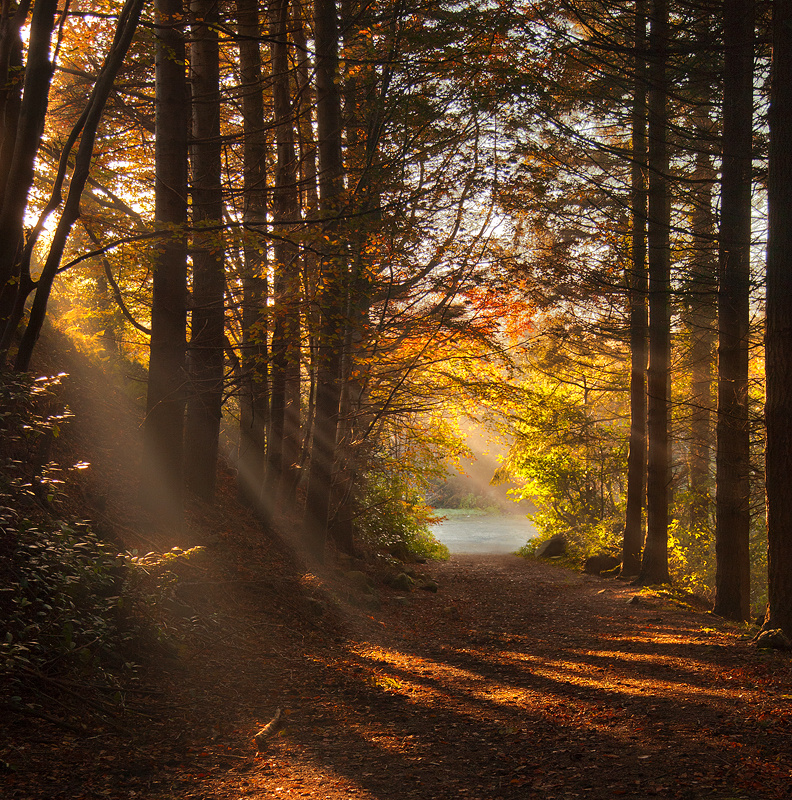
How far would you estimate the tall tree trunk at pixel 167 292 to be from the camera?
6.88 m

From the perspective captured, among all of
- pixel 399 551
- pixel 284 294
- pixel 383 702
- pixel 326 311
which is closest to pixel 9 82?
pixel 284 294

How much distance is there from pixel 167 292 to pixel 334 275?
2172 mm

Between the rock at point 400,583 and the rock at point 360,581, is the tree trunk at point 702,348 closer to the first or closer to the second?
the rock at point 400,583

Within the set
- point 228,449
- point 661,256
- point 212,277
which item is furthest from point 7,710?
point 228,449

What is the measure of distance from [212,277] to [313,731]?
5.95 metres

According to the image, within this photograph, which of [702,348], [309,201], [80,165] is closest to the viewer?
[80,165]

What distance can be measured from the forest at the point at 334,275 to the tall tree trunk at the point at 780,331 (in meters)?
0.03

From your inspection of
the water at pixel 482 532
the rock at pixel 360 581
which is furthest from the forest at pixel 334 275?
the water at pixel 482 532

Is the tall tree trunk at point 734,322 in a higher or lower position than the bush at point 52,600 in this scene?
higher

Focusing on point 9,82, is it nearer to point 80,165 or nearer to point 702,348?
point 80,165

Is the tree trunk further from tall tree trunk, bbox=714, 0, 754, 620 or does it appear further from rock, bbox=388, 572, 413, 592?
rock, bbox=388, 572, 413, 592

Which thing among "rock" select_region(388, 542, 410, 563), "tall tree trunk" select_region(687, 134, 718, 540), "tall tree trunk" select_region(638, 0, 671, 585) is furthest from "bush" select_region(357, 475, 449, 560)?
"tall tree trunk" select_region(687, 134, 718, 540)

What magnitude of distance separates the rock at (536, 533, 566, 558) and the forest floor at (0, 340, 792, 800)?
32.8 ft

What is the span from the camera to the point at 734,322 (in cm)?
877
